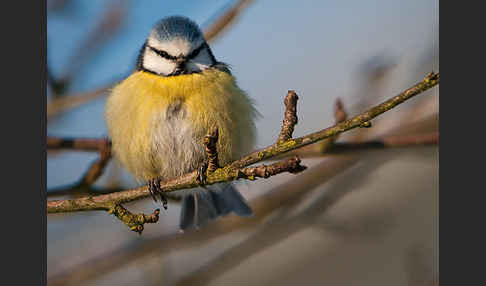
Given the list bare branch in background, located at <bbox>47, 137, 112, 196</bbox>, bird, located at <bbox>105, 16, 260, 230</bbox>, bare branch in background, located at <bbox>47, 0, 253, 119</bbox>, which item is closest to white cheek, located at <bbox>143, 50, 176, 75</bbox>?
bird, located at <bbox>105, 16, 260, 230</bbox>

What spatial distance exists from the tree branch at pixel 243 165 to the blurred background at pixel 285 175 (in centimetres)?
19

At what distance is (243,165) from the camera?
907 mm

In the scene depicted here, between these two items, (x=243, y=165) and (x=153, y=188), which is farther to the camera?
(x=153, y=188)

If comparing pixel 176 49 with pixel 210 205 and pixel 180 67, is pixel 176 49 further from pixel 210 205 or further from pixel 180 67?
pixel 210 205

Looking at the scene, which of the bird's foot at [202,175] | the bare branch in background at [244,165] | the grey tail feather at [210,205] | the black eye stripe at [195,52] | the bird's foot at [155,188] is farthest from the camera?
the grey tail feather at [210,205]

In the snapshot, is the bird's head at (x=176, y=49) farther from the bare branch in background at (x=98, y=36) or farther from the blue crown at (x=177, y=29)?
the bare branch in background at (x=98, y=36)

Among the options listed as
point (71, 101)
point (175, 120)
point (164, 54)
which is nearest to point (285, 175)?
point (175, 120)

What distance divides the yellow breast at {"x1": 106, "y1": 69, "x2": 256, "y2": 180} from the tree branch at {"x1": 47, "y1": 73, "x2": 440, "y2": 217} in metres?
0.14

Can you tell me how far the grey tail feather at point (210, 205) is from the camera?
4.52 feet

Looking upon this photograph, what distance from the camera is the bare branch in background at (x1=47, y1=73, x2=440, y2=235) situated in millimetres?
829

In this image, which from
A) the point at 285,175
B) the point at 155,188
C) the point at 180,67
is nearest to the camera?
the point at 155,188

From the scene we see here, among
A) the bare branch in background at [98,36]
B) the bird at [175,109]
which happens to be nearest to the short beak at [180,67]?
the bird at [175,109]

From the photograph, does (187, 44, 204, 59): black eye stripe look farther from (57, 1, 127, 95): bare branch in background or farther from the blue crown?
(57, 1, 127, 95): bare branch in background

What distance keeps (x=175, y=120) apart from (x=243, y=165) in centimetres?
33
